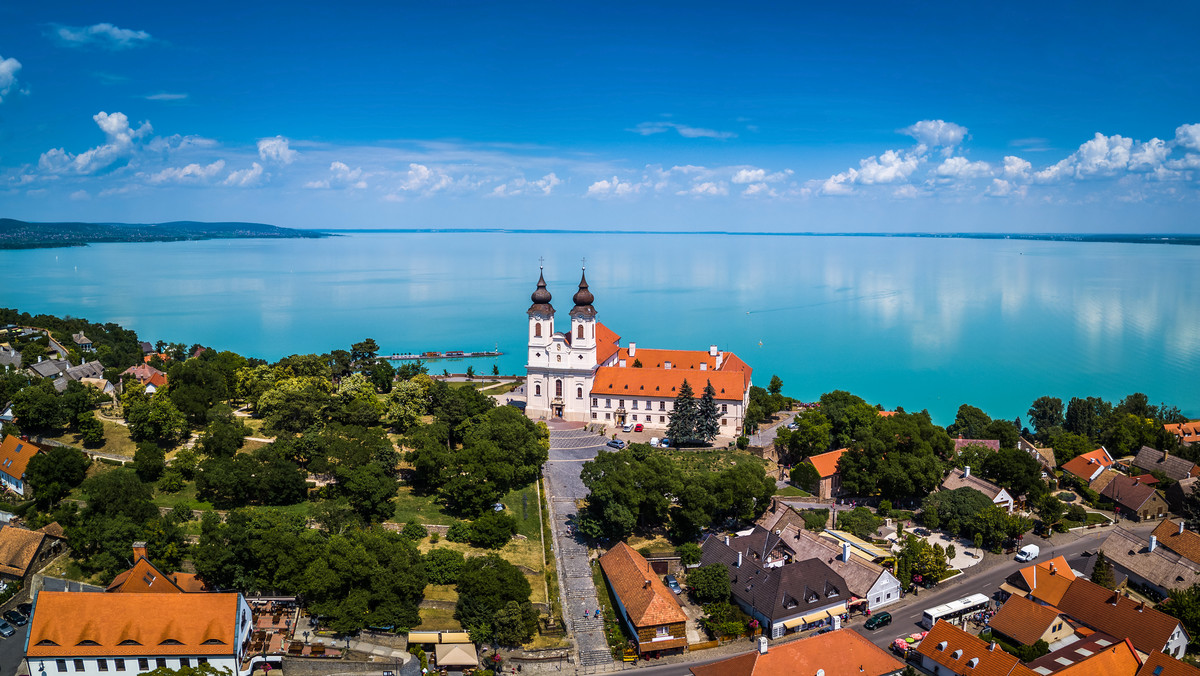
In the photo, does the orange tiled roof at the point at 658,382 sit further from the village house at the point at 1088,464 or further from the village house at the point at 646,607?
the village house at the point at 646,607

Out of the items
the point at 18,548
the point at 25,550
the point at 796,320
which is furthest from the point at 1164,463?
the point at 796,320

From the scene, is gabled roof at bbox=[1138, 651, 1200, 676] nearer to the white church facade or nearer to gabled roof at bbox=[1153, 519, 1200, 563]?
gabled roof at bbox=[1153, 519, 1200, 563]

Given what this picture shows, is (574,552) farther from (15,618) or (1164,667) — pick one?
(1164,667)

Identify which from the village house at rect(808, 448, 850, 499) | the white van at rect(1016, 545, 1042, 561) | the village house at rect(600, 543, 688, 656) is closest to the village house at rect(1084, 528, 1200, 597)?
the white van at rect(1016, 545, 1042, 561)

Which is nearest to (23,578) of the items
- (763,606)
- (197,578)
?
(197,578)

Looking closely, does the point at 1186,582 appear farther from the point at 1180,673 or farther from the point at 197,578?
the point at 197,578

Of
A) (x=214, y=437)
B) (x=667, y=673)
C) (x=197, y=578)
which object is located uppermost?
(x=214, y=437)
